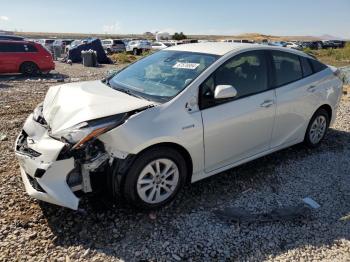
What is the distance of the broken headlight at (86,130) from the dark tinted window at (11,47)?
13.6 m

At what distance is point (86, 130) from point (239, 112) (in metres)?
1.78

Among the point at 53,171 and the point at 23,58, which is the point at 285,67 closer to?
the point at 53,171

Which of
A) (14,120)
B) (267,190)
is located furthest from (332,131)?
(14,120)

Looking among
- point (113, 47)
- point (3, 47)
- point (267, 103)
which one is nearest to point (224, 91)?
point (267, 103)

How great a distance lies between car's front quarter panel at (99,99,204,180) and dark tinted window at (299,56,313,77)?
2277mm

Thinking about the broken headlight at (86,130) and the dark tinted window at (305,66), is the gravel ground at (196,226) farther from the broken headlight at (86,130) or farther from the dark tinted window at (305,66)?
the dark tinted window at (305,66)

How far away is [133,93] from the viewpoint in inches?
156

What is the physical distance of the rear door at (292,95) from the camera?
4613 mm

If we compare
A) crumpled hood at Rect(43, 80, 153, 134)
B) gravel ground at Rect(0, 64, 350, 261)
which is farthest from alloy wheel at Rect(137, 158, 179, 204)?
crumpled hood at Rect(43, 80, 153, 134)

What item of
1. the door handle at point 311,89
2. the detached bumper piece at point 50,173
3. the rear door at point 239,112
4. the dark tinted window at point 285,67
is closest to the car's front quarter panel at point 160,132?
the rear door at point 239,112

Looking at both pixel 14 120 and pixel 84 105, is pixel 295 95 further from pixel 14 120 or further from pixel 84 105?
pixel 14 120

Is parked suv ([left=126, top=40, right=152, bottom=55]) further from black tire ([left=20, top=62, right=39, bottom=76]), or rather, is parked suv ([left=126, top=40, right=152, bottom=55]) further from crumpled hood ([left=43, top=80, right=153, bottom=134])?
crumpled hood ([left=43, top=80, right=153, bottom=134])

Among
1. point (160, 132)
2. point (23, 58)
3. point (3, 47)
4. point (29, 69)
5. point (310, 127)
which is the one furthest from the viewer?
point (29, 69)

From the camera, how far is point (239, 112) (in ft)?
13.2
